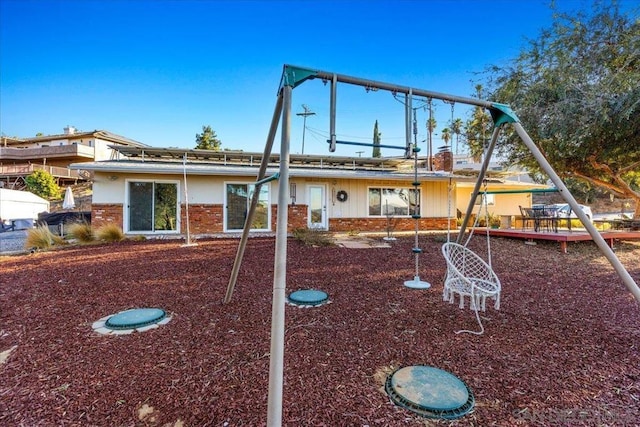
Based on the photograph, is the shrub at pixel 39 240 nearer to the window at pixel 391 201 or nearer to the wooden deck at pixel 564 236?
the window at pixel 391 201

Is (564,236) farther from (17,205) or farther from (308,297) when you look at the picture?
(17,205)

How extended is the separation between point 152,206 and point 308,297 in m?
8.87

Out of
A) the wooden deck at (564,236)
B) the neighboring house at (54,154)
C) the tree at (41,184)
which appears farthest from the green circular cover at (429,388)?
the tree at (41,184)

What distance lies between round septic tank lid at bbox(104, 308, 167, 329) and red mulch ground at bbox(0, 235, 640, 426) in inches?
7.6

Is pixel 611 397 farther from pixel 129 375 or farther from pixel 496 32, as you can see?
pixel 496 32

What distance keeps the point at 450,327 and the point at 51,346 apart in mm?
4045

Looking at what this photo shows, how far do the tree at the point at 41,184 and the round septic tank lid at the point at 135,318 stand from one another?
2864cm

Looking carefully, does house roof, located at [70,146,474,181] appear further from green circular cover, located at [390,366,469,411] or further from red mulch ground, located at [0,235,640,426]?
green circular cover, located at [390,366,469,411]

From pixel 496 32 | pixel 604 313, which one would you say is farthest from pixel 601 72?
pixel 604 313

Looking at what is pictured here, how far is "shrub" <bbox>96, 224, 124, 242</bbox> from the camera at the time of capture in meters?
9.33

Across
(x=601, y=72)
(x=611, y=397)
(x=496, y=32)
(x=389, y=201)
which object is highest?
(x=496, y=32)

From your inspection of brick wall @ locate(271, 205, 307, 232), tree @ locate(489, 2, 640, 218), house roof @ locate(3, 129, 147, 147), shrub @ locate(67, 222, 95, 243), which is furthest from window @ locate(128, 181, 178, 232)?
house roof @ locate(3, 129, 147, 147)

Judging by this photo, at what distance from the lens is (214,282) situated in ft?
16.2

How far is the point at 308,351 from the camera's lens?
2.67m
